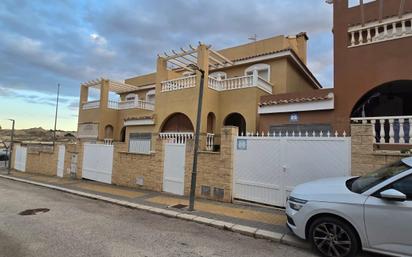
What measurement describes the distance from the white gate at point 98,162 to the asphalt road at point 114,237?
483 cm

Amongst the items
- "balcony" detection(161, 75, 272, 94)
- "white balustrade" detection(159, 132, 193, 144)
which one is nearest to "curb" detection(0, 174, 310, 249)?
"white balustrade" detection(159, 132, 193, 144)

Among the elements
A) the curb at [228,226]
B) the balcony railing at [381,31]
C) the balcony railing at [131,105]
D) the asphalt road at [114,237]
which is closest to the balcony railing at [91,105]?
the balcony railing at [131,105]

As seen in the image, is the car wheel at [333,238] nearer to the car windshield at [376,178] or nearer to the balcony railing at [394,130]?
the car windshield at [376,178]

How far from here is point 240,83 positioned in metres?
13.6

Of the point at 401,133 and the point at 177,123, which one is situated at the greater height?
the point at 177,123

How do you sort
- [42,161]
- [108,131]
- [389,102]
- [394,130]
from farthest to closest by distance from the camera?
1. [108,131]
2. [42,161]
3. [389,102]
4. [394,130]

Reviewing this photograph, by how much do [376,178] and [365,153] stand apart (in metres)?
2.10

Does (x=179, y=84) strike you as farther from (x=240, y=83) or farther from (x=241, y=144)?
(x=241, y=144)

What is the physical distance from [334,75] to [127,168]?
30.6 feet

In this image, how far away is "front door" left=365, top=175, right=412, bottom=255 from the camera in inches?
151

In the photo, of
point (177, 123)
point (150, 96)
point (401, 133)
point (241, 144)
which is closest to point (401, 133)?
point (401, 133)

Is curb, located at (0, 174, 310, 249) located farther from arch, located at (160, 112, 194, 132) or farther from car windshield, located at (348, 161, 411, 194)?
arch, located at (160, 112, 194, 132)

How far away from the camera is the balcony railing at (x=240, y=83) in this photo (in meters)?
13.1

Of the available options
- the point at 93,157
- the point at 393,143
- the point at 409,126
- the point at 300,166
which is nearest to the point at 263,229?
the point at 300,166
